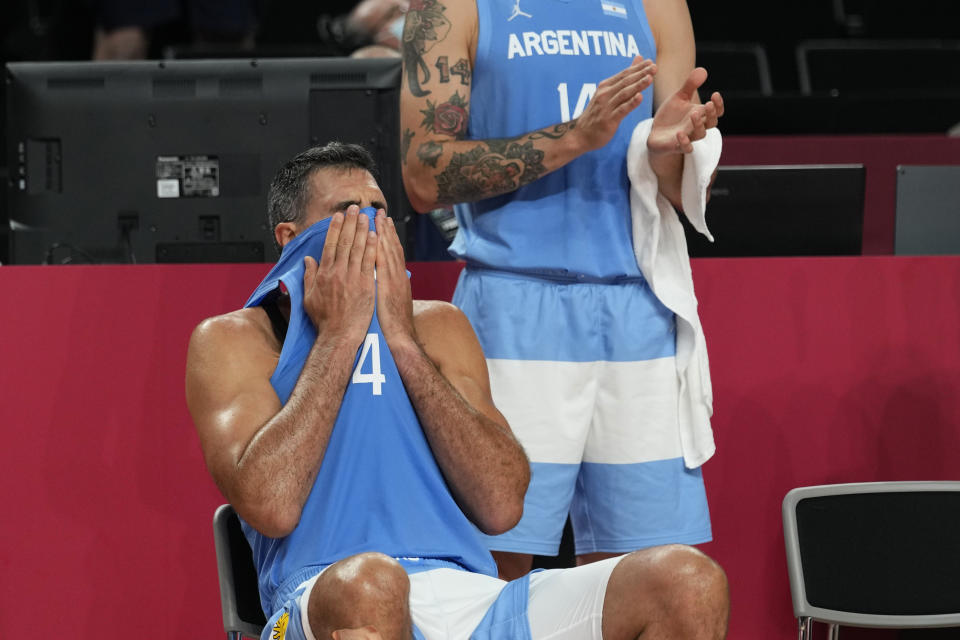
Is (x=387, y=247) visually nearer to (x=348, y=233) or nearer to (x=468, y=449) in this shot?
(x=348, y=233)

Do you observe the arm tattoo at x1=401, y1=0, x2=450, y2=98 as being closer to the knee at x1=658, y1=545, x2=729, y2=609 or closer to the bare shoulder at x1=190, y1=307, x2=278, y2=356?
the bare shoulder at x1=190, y1=307, x2=278, y2=356

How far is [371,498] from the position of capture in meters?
2.23

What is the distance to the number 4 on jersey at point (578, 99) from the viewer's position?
262 cm

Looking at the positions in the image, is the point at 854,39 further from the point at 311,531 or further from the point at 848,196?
the point at 311,531

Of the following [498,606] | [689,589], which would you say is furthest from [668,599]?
[498,606]

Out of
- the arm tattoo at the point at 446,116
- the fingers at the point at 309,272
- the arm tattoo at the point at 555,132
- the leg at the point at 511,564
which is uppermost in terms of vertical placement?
the arm tattoo at the point at 446,116

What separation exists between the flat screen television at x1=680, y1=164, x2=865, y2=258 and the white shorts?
143 cm

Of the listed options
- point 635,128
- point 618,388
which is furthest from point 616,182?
point 618,388

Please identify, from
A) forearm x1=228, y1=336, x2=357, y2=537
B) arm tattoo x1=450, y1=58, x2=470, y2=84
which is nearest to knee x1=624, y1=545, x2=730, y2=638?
forearm x1=228, y1=336, x2=357, y2=537

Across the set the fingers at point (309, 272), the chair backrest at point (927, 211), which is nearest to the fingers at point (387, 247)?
the fingers at point (309, 272)

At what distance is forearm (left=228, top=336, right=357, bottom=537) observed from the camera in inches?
84.7

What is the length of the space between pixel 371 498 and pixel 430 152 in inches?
29.1

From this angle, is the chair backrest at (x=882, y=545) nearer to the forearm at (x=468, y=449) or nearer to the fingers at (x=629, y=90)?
the forearm at (x=468, y=449)

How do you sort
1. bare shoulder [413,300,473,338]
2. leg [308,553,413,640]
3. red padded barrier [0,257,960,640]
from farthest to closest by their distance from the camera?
1. red padded barrier [0,257,960,640]
2. bare shoulder [413,300,473,338]
3. leg [308,553,413,640]
